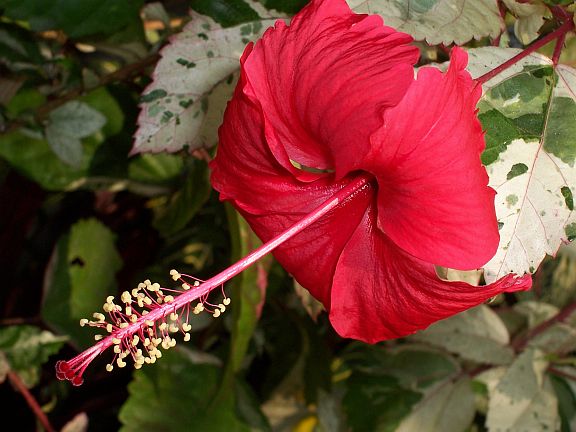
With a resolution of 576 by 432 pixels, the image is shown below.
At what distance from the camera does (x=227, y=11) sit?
0.57 metres

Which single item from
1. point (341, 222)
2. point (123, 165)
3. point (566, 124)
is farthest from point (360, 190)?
point (123, 165)

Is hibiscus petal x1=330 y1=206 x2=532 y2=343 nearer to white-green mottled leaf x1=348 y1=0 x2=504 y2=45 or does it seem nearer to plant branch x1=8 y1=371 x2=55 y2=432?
white-green mottled leaf x1=348 y1=0 x2=504 y2=45

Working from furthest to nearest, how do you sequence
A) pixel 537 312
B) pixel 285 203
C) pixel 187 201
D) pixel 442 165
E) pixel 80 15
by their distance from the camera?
pixel 537 312, pixel 187 201, pixel 80 15, pixel 285 203, pixel 442 165

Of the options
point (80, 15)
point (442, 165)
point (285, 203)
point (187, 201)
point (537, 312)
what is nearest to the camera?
point (442, 165)

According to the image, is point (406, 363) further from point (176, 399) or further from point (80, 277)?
point (80, 277)

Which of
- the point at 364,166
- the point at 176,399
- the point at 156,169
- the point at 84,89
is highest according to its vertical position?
the point at 364,166

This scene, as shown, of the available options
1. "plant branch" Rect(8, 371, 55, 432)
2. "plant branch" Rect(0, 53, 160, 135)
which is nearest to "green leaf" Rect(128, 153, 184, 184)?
"plant branch" Rect(0, 53, 160, 135)

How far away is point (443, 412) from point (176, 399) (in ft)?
1.15

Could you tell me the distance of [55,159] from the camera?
34.9 inches

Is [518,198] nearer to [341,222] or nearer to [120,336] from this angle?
[341,222]

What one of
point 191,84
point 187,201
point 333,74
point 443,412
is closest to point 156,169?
point 187,201

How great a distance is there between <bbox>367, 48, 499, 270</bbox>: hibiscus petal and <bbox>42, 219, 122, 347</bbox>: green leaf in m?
0.65

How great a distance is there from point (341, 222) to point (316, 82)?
13 cm

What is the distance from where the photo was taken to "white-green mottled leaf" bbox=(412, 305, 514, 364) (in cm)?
91
